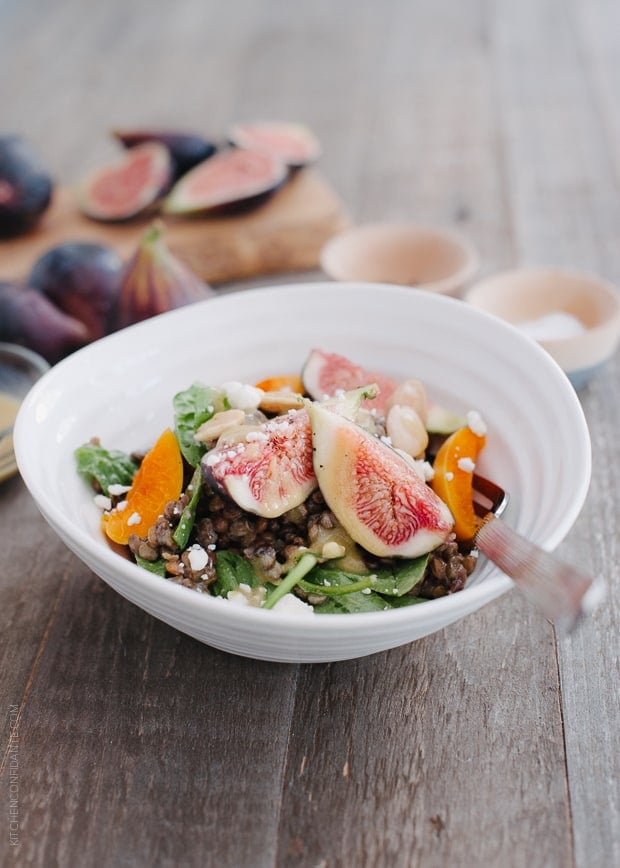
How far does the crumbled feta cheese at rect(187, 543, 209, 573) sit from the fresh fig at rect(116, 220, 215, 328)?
1.38 meters

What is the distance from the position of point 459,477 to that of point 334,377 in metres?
0.44

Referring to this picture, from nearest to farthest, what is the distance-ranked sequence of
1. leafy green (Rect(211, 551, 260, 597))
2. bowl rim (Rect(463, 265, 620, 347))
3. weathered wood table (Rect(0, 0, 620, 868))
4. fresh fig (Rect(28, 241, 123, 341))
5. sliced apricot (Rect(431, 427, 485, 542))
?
weathered wood table (Rect(0, 0, 620, 868)) → leafy green (Rect(211, 551, 260, 597)) → sliced apricot (Rect(431, 427, 485, 542)) → bowl rim (Rect(463, 265, 620, 347)) → fresh fig (Rect(28, 241, 123, 341))

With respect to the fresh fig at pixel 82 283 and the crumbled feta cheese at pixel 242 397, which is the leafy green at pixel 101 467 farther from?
the fresh fig at pixel 82 283

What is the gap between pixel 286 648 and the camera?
4.99ft

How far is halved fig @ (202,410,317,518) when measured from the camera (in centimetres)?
174

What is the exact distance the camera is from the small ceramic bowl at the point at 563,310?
2.58 m

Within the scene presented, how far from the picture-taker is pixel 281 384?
2203mm

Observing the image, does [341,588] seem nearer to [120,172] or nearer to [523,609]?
[523,609]

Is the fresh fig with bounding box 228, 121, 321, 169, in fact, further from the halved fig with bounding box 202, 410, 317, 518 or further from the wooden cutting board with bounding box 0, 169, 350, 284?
the halved fig with bounding box 202, 410, 317, 518

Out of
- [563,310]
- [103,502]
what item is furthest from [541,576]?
[563,310]

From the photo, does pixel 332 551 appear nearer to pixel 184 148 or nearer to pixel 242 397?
pixel 242 397

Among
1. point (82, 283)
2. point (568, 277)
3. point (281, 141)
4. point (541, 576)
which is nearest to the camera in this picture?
point (541, 576)

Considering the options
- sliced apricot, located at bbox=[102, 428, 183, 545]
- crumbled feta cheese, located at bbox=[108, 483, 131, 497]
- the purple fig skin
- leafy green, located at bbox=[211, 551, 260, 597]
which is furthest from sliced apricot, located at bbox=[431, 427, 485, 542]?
the purple fig skin

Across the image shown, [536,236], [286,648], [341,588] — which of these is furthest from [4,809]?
[536,236]
